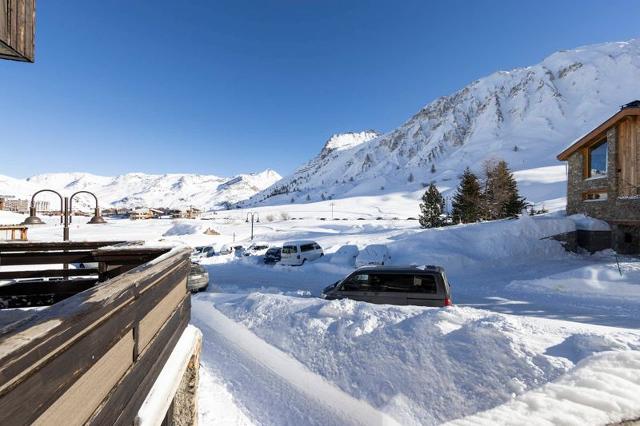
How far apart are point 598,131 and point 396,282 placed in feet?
65.7

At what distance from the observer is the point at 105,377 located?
1.89 metres

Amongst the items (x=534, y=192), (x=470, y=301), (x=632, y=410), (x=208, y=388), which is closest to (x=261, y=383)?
(x=208, y=388)

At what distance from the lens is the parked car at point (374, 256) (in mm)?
19531

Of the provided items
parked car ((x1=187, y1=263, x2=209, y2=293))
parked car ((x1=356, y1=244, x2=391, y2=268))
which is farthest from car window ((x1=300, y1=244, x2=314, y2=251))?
parked car ((x1=187, y1=263, x2=209, y2=293))

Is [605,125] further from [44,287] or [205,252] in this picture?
[205,252]

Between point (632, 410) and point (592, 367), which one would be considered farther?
point (592, 367)

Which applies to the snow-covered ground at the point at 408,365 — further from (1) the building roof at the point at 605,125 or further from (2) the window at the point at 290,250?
(1) the building roof at the point at 605,125

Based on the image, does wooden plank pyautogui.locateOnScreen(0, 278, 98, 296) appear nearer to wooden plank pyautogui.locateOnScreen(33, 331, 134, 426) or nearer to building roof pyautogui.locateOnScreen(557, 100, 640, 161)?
wooden plank pyautogui.locateOnScreen(33, 331, 134, 426)

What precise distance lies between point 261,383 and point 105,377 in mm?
4722

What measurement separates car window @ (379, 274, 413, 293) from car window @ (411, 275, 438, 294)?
0.14 metres

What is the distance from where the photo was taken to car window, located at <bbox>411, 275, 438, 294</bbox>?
349 inches

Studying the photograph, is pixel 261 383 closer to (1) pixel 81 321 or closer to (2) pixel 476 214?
(1) pixel 81 321

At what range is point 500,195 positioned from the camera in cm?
3516

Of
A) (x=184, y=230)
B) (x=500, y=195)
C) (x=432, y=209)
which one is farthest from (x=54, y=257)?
(x=184, y=230)
